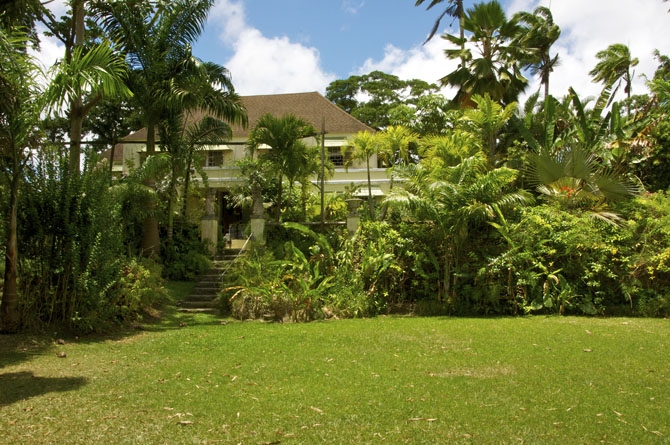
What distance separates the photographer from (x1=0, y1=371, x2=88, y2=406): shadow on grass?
236 inches

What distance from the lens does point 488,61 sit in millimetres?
20141

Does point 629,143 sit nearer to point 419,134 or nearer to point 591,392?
point 419,134

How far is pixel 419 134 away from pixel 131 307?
11.9 m

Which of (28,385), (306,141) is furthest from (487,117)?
(28,385)

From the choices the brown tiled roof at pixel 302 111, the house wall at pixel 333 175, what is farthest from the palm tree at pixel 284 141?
the brown tiled roof at pixel 302 111

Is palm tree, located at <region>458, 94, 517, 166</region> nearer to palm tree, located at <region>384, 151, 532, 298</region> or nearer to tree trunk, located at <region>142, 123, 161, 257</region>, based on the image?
palm tree, located at <region>384, 151, 532, 298</region>

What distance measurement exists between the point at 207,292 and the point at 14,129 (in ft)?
24.8

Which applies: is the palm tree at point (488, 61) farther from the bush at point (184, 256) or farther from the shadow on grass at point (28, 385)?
the shadow on grass at point (28, 385)

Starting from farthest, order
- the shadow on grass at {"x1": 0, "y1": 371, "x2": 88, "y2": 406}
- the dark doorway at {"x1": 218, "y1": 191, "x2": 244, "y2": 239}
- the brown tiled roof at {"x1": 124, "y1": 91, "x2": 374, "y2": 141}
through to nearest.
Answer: the dark doorway at {"x1": 218, "y1": 191, "x2": 244, "y2": 239}
the brown tiled roof at {"x1": 124, "y1": 91, "x2": 374, "y2": 141}
the shadow on grass at {"x1": 0, "y1": 371, "x2": 88, "y2": 406}

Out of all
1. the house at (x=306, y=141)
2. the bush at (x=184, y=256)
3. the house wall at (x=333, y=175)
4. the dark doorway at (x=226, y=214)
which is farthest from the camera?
the dark doorway at (x=226, y=214)

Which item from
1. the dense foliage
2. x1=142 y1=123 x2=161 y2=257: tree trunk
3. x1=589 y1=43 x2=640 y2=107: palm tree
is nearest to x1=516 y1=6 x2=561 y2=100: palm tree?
x1=589 y1=43 x2=640 y2=107: palm tree

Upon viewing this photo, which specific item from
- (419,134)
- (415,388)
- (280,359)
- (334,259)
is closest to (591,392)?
(415,388)

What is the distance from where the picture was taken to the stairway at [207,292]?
13867mm

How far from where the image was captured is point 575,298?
39.8 feet
